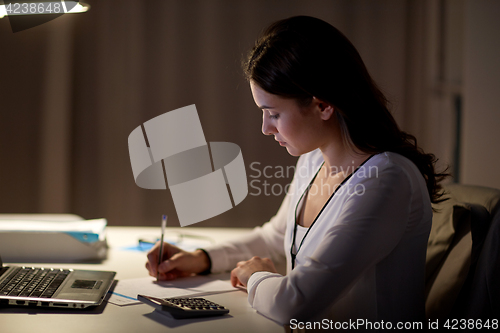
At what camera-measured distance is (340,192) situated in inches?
36.0

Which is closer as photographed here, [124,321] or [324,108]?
[124,321]

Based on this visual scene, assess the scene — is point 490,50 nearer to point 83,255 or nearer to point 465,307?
point 465,307

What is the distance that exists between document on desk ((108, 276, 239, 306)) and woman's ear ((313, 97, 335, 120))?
0.45 meters

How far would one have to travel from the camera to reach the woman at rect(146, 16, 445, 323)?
0.78 meters

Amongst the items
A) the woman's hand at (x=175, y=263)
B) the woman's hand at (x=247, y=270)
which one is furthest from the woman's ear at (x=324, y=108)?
the woman's hand at (x=175, y=263)

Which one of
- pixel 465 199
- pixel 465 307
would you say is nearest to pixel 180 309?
pixel 465 307

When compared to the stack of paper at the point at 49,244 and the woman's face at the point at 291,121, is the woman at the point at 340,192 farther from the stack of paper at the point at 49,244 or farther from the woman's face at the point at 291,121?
the stack of paper at the point at 49,244

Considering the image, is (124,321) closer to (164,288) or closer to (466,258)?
(164,288)

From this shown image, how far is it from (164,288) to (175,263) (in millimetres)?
100

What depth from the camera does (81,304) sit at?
0.79 m

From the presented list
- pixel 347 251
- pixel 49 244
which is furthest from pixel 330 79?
pixel 49 244

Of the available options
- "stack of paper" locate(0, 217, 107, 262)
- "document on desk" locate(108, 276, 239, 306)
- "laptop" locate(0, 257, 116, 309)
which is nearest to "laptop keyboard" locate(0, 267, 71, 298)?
"laptop" locate(0, 257, 116, 309)

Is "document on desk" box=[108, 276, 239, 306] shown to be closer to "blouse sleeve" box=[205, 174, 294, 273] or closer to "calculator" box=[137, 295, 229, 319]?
"calculator" box=[137, 295, 229, 319]

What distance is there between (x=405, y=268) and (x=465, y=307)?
0.65ft
